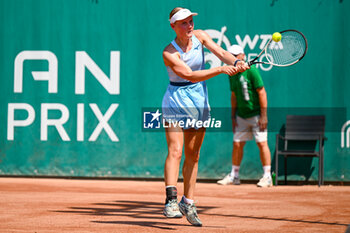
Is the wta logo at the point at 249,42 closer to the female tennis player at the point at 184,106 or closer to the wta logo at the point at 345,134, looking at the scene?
the wta logo at the point at 345,134

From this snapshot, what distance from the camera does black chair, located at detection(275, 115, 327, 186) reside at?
363 inches

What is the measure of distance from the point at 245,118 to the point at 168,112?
4.01 meters

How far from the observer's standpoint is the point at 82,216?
5.98m

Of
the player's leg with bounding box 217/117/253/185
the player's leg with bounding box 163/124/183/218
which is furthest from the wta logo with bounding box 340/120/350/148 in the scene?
the player's leg with bounding box 163/124/183/218

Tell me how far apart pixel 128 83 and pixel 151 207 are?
3.52 meters

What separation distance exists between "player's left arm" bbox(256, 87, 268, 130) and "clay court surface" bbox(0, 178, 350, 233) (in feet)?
3.13

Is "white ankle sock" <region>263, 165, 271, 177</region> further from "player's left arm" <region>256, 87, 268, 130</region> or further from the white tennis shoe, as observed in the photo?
"player's left arm" <region>256, 87, 268, 130</region>

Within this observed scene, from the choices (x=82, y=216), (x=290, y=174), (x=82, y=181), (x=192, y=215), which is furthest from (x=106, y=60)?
(x=192, y=215)

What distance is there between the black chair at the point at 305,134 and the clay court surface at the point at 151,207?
486 mm

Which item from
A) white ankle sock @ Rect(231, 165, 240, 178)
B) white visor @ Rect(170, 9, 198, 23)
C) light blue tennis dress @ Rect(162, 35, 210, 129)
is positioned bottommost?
white ankle sock @ Rect(231, 165, 240, 178)

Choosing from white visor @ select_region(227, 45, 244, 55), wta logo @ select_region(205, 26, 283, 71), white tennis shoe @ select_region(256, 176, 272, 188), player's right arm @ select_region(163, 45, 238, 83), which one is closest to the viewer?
player's right arm @ select_region(163, 45, 238, 83)

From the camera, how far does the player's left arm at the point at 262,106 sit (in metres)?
9.11

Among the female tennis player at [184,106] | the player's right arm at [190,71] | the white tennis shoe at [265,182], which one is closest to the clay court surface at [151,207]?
the white tennis shoe at [265,182]

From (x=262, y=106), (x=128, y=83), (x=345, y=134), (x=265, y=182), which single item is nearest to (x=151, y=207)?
(x=265, y=182)
